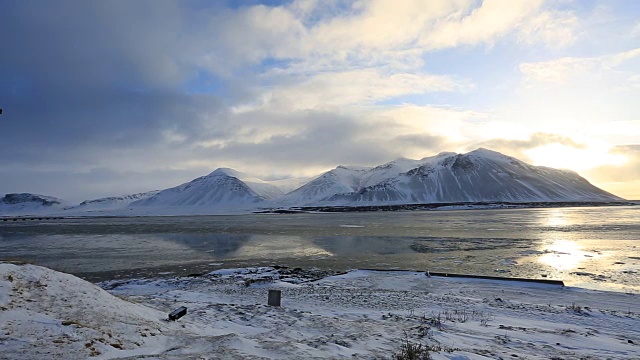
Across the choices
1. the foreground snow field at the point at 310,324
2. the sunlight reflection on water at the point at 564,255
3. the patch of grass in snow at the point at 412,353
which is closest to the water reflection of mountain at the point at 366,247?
the sunlight reflection on water at the point at 564,255

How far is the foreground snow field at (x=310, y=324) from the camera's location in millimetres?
9008

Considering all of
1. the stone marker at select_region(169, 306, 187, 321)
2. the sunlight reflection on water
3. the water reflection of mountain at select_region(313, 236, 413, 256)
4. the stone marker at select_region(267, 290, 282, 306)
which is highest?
the stone marker at select_region(169, 306, 187, 321)

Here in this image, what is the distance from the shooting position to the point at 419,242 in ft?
153

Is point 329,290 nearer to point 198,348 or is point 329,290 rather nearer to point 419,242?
point 198,348

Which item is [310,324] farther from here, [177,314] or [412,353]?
[412,353]

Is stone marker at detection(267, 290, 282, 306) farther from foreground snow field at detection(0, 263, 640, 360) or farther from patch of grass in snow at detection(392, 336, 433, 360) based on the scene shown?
patch of grass in snow at detection(392, 336, 433, 360)

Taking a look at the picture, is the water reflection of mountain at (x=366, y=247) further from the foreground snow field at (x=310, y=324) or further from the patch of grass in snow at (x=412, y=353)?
the patch of grass in snow at (x=412, y=353)

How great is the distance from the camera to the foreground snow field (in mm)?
9008

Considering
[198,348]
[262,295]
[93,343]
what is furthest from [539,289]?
[93,343]

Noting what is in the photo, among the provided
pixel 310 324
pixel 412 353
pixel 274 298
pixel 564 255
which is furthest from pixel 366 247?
pixel 412 353

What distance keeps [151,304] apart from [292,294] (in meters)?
6.66

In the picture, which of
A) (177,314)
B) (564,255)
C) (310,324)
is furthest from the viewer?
(564,255)

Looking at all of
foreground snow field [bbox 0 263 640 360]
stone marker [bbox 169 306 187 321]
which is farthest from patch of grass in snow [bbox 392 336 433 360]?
stone marker [bbox 169 306 187 321]

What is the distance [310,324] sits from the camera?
12234 millimetres
